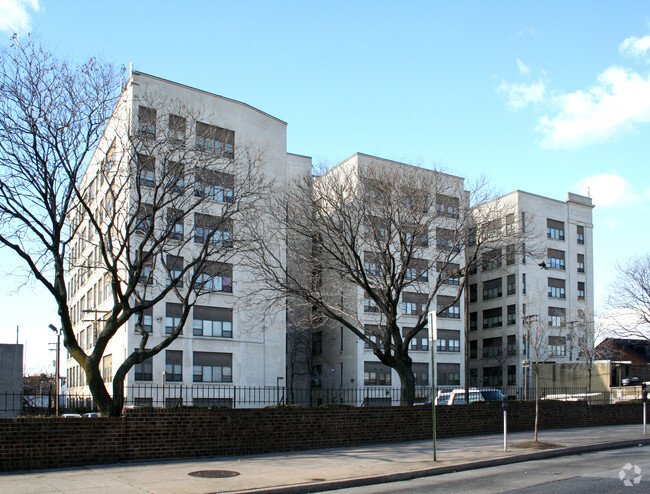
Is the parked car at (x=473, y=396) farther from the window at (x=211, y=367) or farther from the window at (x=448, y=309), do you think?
the window at (x=448, y=309)

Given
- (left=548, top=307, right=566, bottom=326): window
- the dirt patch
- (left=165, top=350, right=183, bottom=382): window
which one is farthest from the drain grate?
(left=548, top=307, right=566, bottom=326): window

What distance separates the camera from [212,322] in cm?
4866

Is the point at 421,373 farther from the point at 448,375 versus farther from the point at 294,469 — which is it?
the point at 294,469

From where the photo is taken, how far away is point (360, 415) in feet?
64.4

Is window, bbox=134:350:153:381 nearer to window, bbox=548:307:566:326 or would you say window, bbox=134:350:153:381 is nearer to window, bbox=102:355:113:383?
window, bbox=102:355:113:383

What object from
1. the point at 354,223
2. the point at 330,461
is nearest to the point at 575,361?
the point at 354,223

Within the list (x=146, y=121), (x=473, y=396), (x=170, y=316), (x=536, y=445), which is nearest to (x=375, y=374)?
(x=170, y=316)

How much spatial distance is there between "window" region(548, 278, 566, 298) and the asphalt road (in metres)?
56.3

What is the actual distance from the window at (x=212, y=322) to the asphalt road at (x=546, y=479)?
34.8m

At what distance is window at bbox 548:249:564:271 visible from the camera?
7050 cm

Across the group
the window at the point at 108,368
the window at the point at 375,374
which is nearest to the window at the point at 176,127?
the window at the point at 108,368

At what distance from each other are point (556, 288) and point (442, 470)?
198 feet

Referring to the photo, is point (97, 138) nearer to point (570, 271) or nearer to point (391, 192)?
point (391, 192)

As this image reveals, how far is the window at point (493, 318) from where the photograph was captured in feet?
231
